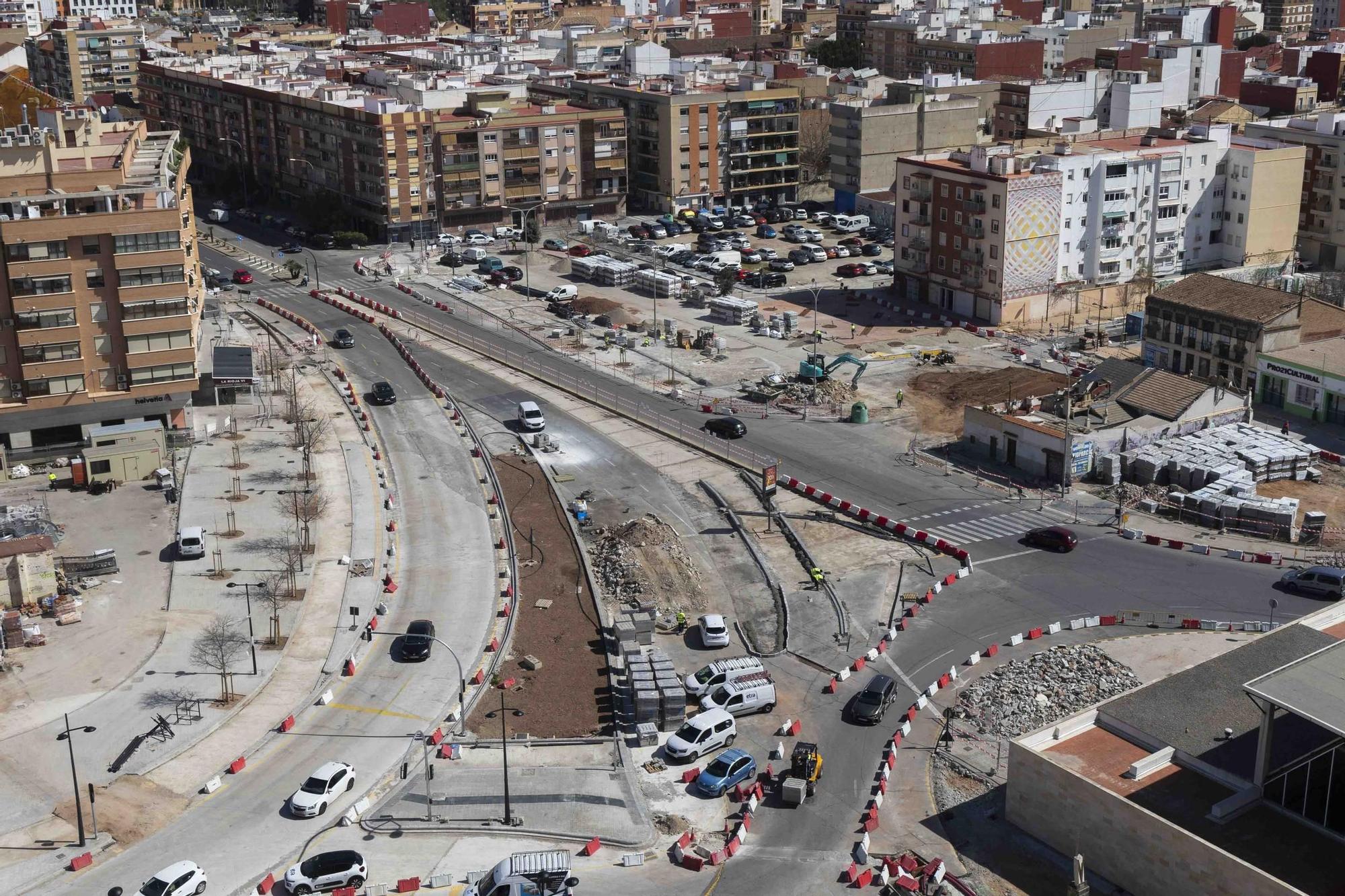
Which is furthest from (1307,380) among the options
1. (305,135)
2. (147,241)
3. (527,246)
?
(305,135)

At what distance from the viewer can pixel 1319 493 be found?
80.4 metres

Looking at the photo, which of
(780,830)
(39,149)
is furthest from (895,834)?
(39,149)

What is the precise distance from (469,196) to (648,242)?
18298 mm

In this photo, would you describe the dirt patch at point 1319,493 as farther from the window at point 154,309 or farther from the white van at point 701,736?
the window at point 154,309

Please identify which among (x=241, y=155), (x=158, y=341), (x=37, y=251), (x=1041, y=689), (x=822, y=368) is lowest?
(x=1041, y=689)

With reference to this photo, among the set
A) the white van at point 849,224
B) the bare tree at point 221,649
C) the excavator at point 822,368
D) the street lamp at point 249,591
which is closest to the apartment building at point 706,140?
the white van at point 849,224

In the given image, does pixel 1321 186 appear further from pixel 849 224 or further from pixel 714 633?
pixel 714 633

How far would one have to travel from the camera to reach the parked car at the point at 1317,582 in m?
67.1

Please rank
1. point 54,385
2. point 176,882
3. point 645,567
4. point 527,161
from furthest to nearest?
1. point 527,161
2. point 54,385
3. point 645,567
4. point 176,882

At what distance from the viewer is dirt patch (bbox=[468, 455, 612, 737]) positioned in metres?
57.5

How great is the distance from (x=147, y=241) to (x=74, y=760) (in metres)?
38.3

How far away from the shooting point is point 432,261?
136 m

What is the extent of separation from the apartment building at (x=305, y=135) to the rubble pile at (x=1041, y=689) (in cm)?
9488

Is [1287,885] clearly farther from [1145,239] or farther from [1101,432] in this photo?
[1145,239]
